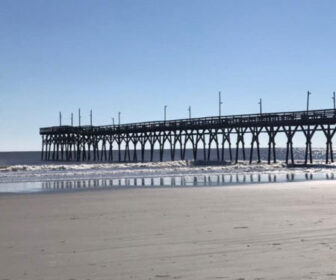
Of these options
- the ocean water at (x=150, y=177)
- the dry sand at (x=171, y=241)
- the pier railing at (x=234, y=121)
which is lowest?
the dry sand at (x=171, y=241)

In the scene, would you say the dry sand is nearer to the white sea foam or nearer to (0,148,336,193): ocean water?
(0,148,336,193): ocean water

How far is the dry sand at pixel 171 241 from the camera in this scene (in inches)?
234

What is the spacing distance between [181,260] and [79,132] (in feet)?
218

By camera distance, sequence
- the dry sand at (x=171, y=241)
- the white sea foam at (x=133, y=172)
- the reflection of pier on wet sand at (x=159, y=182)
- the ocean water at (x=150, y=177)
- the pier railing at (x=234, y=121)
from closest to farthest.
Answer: the dry sand at (x=171, y=241) < the reflection of pier on wet sand at (x=159, y=182) < the ocean water at (x=150, y=177) < the white sea foam at (x=133, y=172) < the pier railing at (x=234, y=121)

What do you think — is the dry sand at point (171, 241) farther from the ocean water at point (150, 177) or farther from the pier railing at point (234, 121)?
the pier railing at point (234, 121)

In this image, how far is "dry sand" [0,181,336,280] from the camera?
5938 mm

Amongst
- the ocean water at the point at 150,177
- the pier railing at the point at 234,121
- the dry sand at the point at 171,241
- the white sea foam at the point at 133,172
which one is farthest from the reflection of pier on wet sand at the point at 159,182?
the pier railing at the point at 234,121

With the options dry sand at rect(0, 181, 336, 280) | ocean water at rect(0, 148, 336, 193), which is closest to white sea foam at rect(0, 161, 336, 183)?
ocean water at rect(0, 148, 336, 193)

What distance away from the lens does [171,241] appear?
7820 mm

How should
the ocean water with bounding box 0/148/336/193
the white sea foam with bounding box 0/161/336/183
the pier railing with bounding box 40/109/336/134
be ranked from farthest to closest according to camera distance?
the pier railing with bounding box 40/109/336/134 < the white sea foam with bounding box 0/161/336/183 < the ocean water with bounding box 0/148/336/193

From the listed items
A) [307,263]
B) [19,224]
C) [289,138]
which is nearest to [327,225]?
[307,263]

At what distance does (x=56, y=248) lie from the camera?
7414 millimetres

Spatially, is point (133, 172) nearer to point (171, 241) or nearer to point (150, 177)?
point (150, 177)

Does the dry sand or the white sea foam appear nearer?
the dry sand
